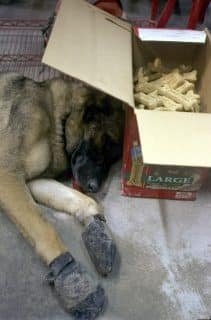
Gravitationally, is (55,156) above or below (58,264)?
above

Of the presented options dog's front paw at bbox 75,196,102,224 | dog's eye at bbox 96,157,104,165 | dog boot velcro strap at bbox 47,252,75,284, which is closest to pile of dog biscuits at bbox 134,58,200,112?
dog's eye at bbox 96,157,104,165

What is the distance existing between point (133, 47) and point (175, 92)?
257 millimetres

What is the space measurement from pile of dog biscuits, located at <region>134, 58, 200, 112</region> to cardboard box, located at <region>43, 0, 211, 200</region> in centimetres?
5

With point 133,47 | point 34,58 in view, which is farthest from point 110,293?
point 34,58

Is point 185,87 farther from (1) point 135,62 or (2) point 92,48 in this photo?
(2) point 92,48

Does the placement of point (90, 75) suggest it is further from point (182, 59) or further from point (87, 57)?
point (182, 59)

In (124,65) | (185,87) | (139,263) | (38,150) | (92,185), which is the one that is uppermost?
(124,65)

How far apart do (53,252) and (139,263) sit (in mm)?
279

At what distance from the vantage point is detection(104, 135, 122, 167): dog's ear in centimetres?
137

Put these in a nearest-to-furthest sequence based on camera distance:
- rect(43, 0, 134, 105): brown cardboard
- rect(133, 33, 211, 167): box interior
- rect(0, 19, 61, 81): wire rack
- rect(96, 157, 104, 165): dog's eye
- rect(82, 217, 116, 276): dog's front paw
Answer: rect(133, 33, 211, 167): box interior
rect(43, 0, 134, 105): brown cardboard
rect(82, 217, 116, 276): dog's front paw
rect(96, 157, 104, 165): dog's eye
rect(0, 19, 61, 81): wire rack

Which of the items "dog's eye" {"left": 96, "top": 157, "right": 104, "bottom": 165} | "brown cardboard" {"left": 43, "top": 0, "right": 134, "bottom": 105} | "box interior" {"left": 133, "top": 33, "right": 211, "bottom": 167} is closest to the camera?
"box interior" {"left": 133, "top": 33, "right": 211, "bottom": 167}

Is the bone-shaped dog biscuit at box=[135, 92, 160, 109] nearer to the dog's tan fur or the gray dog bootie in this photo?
the dog's tan fur

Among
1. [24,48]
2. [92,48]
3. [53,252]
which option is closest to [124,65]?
[92,48]

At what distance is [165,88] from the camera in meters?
1.31
